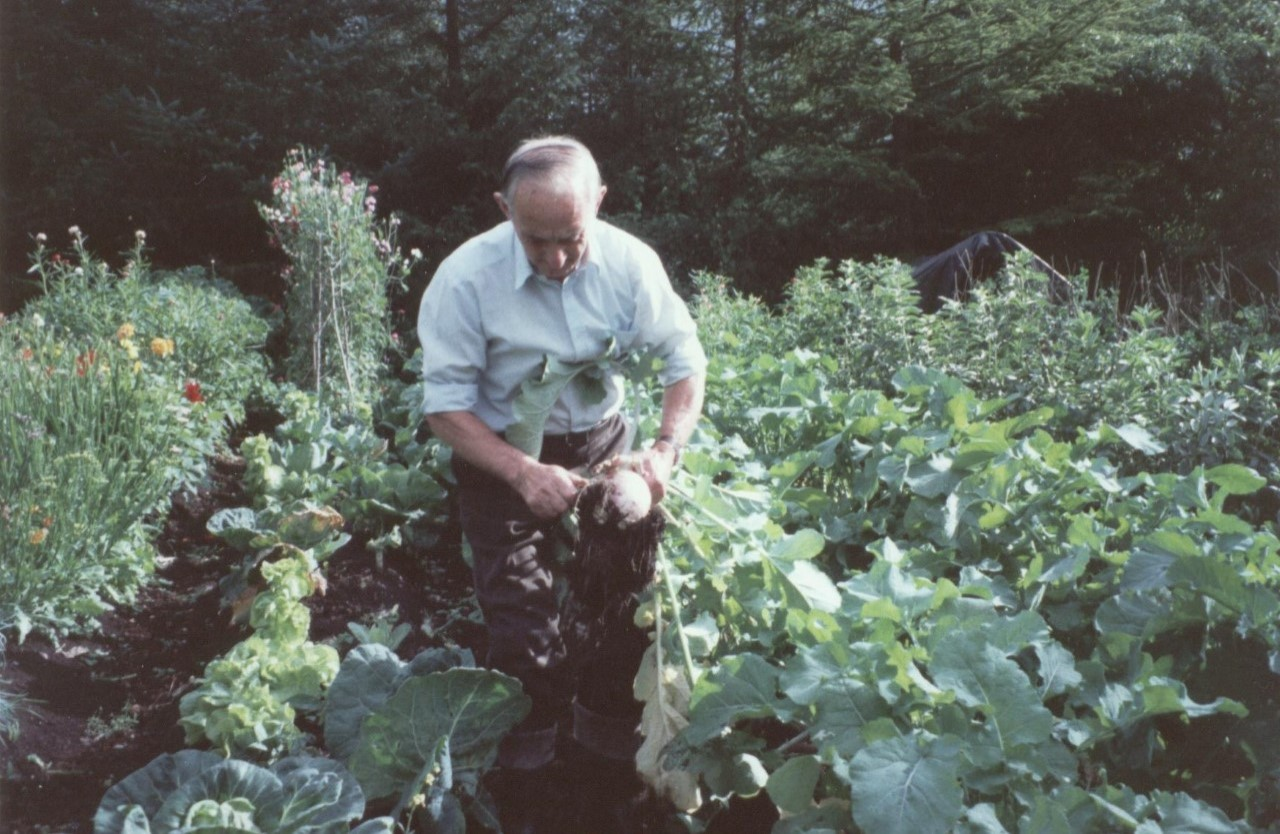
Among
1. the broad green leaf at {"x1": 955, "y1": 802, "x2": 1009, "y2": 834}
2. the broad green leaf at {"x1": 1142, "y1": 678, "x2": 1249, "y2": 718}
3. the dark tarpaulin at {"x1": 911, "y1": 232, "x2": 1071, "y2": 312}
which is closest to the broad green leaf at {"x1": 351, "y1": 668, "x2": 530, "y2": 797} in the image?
the broad green leaf at {"x1": 955, "y1": 802, "x2": 1009, "y2": 834}

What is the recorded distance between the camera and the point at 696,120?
15.8 meters

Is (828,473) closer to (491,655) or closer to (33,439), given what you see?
(491,655)

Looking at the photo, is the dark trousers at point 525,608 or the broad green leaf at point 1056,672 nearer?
the broad green leaf at point 1056,672

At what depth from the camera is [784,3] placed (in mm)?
14805

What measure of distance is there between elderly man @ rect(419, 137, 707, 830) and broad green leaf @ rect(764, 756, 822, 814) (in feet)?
2.63

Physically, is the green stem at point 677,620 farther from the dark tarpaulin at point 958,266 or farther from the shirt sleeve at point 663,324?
the dark tarpaulin at point 958,266

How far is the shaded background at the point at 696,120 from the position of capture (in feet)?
43.8

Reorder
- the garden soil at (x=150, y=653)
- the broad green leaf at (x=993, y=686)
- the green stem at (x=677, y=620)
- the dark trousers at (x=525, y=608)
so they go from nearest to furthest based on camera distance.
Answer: the broad green leaf at (x=993, y=686) < the green stem at (x=677, y=620) < the dark trousers at (x=525, y=608) < the garden soil at (x=150, y=653)

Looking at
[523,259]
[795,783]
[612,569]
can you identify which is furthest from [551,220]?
[795,783]

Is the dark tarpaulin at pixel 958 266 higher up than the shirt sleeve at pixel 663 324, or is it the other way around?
the shirt sleeve at pixel 663 324

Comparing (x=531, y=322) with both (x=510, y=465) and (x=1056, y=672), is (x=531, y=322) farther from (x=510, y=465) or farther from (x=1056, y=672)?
(x=1056, y=672)

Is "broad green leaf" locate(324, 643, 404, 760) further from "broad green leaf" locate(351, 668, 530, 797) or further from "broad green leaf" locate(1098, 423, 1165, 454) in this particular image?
"broad green leaf" locate(1098, 423, 1165, 454)

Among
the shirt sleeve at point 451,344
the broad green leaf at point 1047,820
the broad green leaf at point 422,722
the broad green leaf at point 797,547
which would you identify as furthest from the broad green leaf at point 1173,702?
the shirt sleeve at point 451,344

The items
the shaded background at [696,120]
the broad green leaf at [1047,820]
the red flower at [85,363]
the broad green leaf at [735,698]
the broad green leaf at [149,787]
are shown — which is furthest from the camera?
the shaded background at [696,120]
